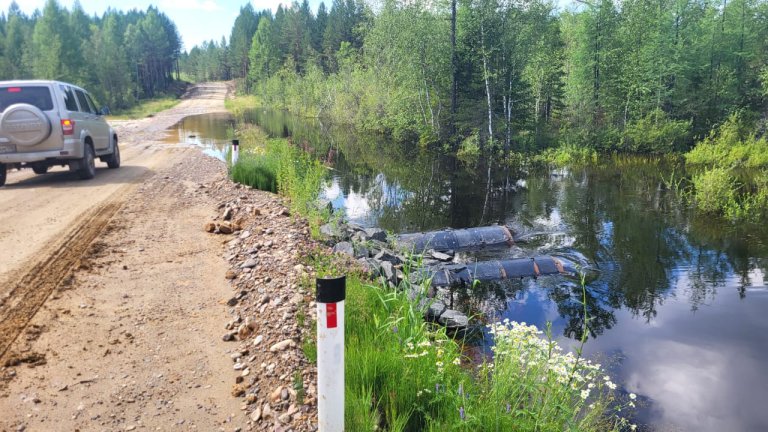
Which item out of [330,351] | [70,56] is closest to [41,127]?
[330,351]

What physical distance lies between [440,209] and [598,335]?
8.28m

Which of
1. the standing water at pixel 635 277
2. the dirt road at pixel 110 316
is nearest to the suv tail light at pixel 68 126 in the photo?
the dirt road at pixel 110 316

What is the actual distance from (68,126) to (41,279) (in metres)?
7.39

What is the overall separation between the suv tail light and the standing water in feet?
22.6

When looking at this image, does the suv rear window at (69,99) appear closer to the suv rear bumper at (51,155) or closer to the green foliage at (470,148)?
the suv rear bumper at (51,155)

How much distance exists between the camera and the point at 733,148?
979 inches

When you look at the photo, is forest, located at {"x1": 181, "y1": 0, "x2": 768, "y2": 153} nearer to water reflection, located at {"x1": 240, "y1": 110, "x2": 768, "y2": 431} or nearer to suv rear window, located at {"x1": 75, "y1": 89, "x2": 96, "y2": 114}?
water reflection, located at {"x1": 240, "y1": 110, "x2": 768, "y2": 431}

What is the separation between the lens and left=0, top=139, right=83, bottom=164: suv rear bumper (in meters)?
11.5

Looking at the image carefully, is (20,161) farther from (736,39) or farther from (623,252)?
(736,39)

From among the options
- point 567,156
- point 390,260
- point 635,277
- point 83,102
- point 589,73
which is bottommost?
point 635,277

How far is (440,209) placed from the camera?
15.1m

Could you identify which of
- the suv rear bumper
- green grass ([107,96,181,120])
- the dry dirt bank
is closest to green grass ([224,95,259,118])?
green grass ([107,96,181,120])

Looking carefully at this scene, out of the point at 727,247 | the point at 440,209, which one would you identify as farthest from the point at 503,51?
the point at 727,247

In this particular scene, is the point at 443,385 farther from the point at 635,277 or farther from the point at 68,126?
the point at 68,126
